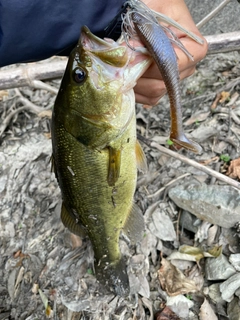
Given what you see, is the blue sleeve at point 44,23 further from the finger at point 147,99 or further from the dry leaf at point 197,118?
the dry leaf at point 197,118

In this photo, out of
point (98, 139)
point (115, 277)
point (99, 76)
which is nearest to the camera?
point (99, 76)

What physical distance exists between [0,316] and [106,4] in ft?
7.40

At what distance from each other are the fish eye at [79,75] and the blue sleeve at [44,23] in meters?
0.38

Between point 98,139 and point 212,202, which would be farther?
point 212,202

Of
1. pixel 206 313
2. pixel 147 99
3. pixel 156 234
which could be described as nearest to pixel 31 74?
pixel 147 99

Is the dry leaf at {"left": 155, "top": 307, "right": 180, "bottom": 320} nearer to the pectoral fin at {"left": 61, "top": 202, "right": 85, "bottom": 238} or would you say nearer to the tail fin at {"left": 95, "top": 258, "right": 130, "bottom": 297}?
the tail fin at {"left": 95, "top": 258, "right": 130, "bottom": 297}

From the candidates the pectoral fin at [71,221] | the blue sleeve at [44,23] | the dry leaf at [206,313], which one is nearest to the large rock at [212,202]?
the dry leaf at [206,313]

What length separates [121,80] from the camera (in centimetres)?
144

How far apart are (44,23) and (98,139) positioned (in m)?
0.61

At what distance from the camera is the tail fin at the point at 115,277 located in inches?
89.5

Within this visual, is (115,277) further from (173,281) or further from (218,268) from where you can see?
(218,268)

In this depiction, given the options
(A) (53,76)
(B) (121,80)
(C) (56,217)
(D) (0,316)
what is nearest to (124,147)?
(B) (121,80)

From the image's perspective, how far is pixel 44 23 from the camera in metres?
1.69

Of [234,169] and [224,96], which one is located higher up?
[224,96]
